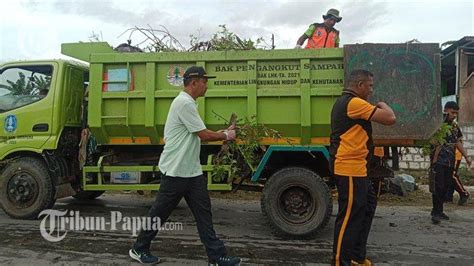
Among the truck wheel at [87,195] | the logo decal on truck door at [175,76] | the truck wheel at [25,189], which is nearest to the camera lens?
the logo decal on truck door at [175,76]

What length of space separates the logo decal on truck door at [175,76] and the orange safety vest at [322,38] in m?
1.90

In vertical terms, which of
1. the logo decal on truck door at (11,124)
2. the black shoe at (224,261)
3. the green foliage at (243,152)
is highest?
the logo decal on truck door at (11,124)

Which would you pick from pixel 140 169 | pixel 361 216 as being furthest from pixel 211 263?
pixel 140 169

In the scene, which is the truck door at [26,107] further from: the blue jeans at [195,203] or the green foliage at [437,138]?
the green foliage at [437,138]

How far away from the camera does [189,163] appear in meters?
4.01

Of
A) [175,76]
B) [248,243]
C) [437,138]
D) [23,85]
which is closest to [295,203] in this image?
[248,243]

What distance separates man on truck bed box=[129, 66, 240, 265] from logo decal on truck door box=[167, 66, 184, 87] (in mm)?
1573

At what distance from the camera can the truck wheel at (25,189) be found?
5914 millimetres

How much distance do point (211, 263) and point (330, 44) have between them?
3.72m

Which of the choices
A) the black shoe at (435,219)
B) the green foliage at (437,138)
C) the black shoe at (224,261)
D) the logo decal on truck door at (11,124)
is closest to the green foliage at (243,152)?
the black shoe at (224,261)

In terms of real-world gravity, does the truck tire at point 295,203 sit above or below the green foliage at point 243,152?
below

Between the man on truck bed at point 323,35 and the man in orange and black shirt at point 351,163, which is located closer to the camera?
the man in orange and black shirt at point 351,163

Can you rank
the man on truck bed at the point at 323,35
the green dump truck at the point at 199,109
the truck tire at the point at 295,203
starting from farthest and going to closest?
the man on truck bed at the point at 323,35 < the truck tire at the point at 295,203 < the green dump truck at the point at 199,109

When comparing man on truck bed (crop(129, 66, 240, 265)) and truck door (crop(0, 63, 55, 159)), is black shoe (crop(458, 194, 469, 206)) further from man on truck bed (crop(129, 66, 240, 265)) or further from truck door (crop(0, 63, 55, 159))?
truck door (crop(0, 63, 55, 159))
